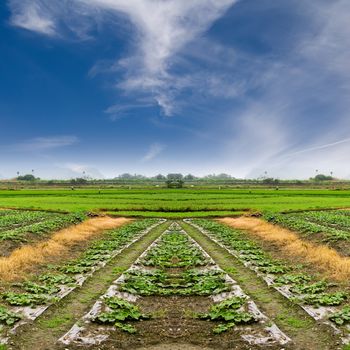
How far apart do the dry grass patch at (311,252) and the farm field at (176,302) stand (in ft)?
0.50

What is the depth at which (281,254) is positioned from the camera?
75.3ft

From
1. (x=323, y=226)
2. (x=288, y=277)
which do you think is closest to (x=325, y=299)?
(x=288, y=277)

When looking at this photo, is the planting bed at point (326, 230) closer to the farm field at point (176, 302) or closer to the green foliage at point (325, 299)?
the farm field at point (176, 302)

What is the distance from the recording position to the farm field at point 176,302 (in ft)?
32.0

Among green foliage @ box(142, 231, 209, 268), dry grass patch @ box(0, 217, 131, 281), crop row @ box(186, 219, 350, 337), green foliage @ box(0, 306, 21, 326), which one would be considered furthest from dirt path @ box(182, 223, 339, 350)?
dry grass patch @ box(0, 217, 131, 281)

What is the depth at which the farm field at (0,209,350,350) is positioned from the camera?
9.77 metres

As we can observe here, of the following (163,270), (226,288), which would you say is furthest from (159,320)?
(163,270)

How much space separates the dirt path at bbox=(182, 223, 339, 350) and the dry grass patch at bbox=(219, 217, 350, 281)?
3627 mm

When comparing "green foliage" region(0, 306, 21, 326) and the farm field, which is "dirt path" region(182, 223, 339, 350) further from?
"green foliage" region(0, 306, 21, 326)

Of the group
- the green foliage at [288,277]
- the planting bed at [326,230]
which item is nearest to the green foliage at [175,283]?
the green foliage at [288,277]

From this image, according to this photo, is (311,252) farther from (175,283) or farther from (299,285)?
(175,283)

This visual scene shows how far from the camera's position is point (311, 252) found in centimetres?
2103

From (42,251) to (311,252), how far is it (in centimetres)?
1538

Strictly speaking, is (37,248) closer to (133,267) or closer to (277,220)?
(133,267)
